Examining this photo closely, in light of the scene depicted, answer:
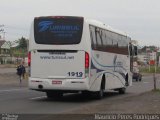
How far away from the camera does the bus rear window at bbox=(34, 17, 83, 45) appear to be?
2134 cm

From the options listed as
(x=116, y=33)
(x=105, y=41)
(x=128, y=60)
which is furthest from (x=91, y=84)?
(x=128, y=60)

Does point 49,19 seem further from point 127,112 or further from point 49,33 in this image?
point 127,112

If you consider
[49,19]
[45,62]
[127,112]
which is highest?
[49,19]

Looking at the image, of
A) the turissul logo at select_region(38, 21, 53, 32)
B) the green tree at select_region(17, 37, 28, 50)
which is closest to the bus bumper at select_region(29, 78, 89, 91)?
the turissul logo at select_region(38, 21, 53, 32)

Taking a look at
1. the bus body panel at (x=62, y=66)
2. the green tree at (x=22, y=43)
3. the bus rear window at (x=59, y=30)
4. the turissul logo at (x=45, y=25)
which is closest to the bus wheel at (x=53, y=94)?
the bus body panel at (x=62, y=66)

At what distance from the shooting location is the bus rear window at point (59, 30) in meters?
21.3

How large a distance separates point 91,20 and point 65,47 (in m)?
1.91

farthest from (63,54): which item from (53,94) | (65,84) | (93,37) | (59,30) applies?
(53,94)

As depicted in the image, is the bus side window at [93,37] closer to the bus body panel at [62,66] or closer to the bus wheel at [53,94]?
the bus body panel at [62,66]

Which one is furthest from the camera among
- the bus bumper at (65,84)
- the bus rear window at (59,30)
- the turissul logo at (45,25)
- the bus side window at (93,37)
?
the bus side window at (93,37)

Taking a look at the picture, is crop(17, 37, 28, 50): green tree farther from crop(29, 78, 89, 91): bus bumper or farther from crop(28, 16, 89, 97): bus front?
crop(29, 78, 89, 91): bus bumper

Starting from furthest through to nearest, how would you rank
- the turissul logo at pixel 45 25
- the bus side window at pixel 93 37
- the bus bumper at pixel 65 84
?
the bus side window at pixel 93 37 < the turissul logo at pixel 45 25 < the bus bumper at pixel 65 84

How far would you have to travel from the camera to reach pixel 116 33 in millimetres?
26625

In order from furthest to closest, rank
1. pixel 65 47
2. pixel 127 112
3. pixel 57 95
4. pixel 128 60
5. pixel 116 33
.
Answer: pixel 128 60 → pixel 116 33 → pixel 57 95 → pixel 65 47 → pixel 127 112
